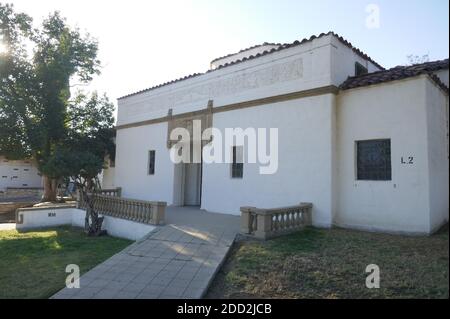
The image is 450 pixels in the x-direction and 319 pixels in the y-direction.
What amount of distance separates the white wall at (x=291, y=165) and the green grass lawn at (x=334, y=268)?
1.95 metres

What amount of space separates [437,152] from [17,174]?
3355cm

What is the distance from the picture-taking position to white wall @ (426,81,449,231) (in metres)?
7.70

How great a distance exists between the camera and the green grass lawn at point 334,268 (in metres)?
4.67

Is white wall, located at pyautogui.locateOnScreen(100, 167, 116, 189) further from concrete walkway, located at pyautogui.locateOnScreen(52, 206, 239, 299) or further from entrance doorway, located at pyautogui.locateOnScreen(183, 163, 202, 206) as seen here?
concrete walkway, located at pyautogui.locateOnScreen(52, 206, 239, 299)

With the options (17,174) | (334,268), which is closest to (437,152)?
(334,268)

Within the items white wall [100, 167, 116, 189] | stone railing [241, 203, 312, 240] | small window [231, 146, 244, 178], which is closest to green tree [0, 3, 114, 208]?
white wall [100, 167, 116, 189]

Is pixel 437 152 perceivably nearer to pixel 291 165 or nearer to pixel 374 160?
pixel 374 160

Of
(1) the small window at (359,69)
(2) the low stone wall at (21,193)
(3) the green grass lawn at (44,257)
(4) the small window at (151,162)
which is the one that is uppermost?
(1) the small window at (359,69)

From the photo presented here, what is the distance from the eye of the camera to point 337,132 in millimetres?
9031

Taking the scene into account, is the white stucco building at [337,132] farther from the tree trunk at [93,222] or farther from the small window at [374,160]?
the tree trunk at [93,222]

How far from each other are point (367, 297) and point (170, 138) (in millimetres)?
10362

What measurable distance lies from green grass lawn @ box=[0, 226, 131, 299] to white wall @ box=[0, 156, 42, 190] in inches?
869

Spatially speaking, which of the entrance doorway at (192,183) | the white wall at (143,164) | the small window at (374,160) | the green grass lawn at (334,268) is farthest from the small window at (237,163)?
the green grass lawn at (334,268)

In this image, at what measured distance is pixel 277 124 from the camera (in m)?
10.0
